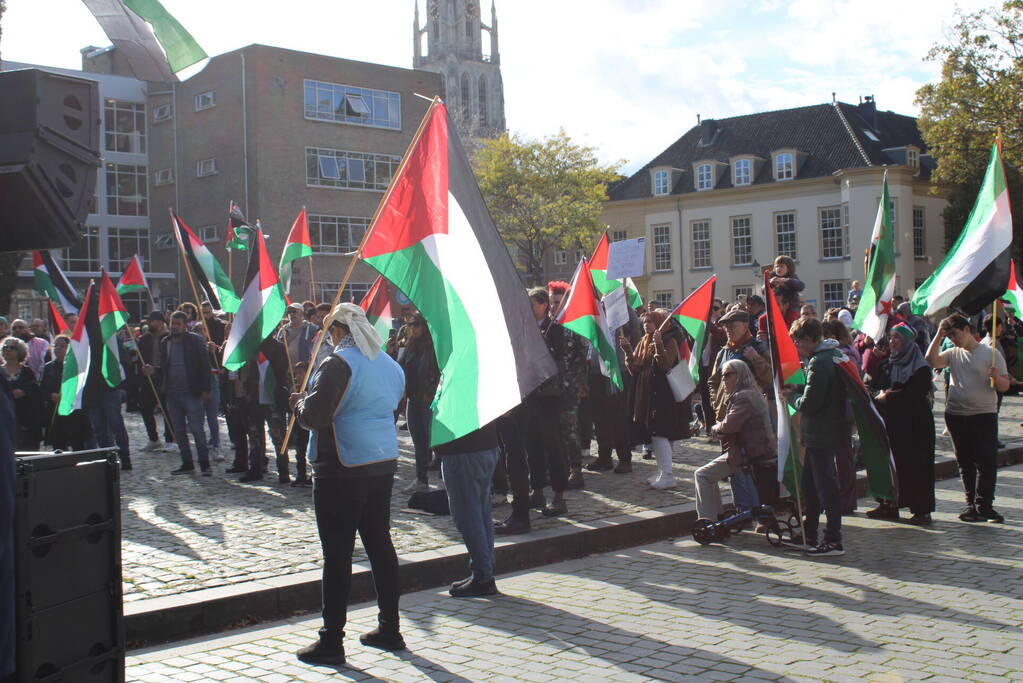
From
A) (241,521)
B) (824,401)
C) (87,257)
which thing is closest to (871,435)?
(824,401)

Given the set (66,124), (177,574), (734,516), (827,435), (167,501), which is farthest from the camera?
(167,501)

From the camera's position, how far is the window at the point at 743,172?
6153 cm

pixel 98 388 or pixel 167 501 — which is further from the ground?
pixel 98 388

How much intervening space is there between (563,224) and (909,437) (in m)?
49.1

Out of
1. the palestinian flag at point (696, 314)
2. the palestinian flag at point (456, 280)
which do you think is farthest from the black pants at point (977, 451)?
the palestinian flag at point (456, 280)

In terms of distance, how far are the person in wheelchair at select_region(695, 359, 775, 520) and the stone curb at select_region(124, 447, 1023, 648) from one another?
0.72 meters

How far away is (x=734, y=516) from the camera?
904 centimetres

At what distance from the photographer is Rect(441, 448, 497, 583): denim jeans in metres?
7.20

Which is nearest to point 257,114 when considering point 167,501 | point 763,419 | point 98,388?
point 98,388

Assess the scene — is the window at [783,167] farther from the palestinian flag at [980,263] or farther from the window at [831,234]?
the palestinian flag at [980,263]

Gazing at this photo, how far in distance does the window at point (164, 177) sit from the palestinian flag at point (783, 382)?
4534 cm

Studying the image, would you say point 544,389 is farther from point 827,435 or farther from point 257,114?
point 257,114

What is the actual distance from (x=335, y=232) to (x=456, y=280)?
42.5m

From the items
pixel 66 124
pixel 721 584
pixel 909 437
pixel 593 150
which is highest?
pixel 593 150
